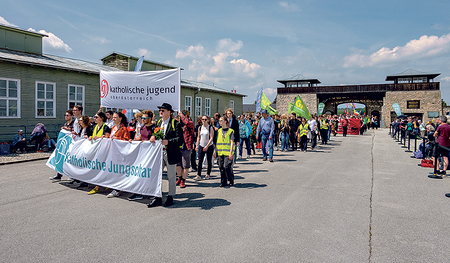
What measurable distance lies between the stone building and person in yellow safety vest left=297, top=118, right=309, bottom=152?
3696 centimetres

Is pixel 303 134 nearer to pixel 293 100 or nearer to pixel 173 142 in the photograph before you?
pixel 173 142

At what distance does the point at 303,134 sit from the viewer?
49.6ft

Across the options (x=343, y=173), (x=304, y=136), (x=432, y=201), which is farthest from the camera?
(x=304, y=136)

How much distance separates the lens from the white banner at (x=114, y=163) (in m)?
5.71

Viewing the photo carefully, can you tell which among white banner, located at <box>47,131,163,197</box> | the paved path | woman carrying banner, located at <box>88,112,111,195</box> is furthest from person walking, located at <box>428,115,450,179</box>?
woman carrying banner, located at <box>88,112,111,195</box>

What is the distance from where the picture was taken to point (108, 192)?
21.6 ft

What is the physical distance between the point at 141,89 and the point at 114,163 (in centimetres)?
259

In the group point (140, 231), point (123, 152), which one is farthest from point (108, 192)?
point (140, 231)

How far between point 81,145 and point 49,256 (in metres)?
3.91

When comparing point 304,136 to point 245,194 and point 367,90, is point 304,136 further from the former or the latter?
point 367,90

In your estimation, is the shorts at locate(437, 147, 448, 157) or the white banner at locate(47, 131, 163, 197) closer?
the white banner at locate(47, 131, 163, 197)

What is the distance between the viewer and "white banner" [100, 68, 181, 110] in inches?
279

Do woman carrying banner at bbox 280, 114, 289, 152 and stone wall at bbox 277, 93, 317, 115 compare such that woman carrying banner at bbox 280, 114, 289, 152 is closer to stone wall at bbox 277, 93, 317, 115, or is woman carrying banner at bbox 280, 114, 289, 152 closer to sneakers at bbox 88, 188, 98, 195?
sneakers at bbox 88, 188, 98, 195

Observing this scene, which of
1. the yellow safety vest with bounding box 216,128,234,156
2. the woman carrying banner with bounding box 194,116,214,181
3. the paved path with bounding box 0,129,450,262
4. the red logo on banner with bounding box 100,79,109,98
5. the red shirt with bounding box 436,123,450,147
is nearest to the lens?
the paved path with bounding box 0,129,450,262
